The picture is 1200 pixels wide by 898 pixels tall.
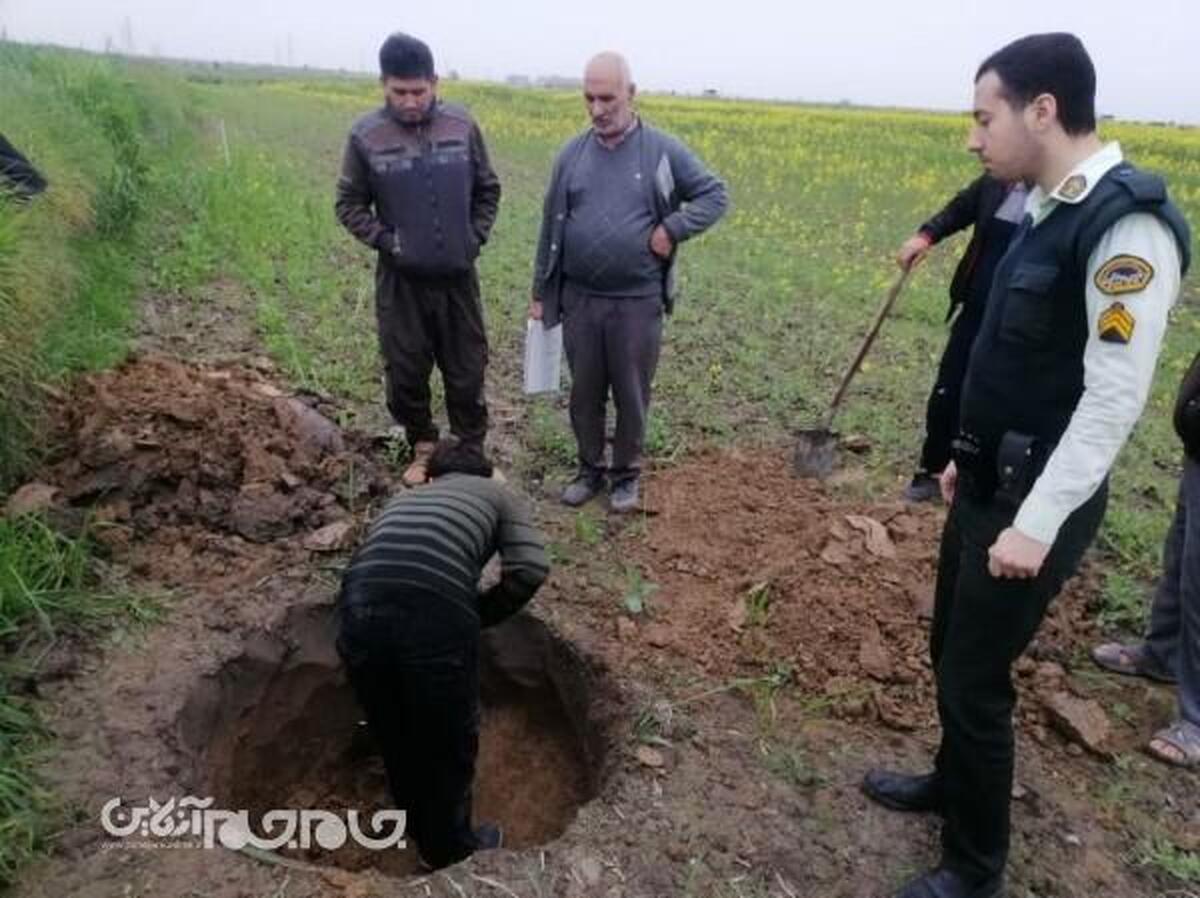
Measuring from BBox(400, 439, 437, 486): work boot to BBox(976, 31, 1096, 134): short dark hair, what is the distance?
2.70 metres

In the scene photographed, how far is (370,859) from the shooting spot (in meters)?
3.33

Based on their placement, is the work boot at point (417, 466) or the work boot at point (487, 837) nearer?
the work boot at point (487, 837)

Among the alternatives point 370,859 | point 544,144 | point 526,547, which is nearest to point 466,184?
point 526,547

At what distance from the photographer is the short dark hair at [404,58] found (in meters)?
3.75

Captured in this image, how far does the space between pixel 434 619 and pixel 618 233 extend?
1.95 metres

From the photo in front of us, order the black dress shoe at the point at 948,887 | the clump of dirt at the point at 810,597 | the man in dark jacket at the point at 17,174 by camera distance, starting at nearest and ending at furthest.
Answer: the black dress shoe at the point at 948,887
the clump of dirt at the point at 810,597
the man in dark jacket at the point at 17,174

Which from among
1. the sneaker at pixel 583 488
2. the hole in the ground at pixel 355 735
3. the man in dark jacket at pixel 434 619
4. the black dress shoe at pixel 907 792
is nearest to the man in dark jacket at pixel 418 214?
the sneaker at pixel 583 488

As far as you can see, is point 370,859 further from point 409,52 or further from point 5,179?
point 5,179

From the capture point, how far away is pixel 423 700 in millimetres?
2600

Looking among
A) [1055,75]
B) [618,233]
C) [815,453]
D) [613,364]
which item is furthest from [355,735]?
[1055,75]

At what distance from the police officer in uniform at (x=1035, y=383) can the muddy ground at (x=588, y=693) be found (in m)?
0.49

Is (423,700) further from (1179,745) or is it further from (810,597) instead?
(1179,745)

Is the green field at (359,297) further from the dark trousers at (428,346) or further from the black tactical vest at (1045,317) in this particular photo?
the black tactical vest at (1045,317)

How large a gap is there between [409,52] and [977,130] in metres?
2.58
